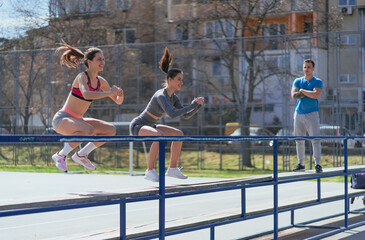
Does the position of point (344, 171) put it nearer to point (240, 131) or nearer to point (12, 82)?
point (240, 131)

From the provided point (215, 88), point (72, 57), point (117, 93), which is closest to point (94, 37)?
point (215, 88)

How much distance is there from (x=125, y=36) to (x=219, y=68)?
10.1 m

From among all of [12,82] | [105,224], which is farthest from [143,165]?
[105,224]

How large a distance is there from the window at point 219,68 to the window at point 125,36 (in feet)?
30.2

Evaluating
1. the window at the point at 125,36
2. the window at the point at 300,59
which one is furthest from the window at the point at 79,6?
the window at the point at 300,59

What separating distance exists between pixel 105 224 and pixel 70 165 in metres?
20.6

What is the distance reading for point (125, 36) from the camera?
3938 centimetres

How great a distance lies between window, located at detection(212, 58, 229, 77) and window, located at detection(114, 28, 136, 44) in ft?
30.2

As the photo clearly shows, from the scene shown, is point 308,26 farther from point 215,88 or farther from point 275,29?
point 215,88

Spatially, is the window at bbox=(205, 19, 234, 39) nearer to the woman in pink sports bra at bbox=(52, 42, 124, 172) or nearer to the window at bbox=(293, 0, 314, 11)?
the window at bbox=(293, 0, 314, 11)

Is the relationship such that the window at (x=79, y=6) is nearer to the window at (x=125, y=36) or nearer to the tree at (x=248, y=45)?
the window at (x=125, y=36)

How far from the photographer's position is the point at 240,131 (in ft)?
96.2

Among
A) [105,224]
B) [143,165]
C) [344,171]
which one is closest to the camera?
[344,171]

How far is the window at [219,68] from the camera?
30656mm
